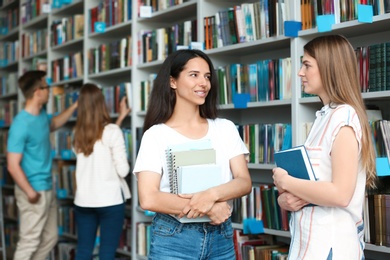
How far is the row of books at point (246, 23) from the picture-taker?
10.9 ft

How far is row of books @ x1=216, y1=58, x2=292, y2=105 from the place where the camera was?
10.9ft

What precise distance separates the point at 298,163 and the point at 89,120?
88.5 inches

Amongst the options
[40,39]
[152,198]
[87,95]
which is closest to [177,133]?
[152,198]

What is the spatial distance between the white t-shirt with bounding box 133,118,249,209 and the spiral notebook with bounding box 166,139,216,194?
38 mm

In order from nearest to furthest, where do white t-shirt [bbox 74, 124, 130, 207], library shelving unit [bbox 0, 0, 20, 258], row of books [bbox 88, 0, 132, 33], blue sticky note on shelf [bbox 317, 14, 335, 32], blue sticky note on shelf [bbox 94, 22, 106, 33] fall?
1. blue sticky note on shelf [bbox 317, 14, 335, 32]
2. white t-shirt [bbox 74, 124, 130, 207]
3. row of books [bbox 88, 0, 132, 33]
4. blue sticky note on shelf [bbox 94, 22, 106, 33]
5. library shelving unit [bbox 0, 0, 20, 258]

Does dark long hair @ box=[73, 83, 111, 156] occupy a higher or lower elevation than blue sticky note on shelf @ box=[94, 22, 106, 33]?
lower

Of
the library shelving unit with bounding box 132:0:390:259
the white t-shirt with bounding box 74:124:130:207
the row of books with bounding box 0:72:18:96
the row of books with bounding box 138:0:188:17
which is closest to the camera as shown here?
the library shelving unit with bounding box 132:0:390:259

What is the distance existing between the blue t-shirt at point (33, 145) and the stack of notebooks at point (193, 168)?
233cm

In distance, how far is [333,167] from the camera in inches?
73.1

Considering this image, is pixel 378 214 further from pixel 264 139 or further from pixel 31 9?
pixel 31 9

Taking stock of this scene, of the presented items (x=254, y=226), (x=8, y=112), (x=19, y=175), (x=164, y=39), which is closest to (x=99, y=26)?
(x=164, y=39)

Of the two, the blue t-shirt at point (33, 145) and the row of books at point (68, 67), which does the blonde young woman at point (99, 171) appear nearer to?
the blue t-shirt at point (33, 145)

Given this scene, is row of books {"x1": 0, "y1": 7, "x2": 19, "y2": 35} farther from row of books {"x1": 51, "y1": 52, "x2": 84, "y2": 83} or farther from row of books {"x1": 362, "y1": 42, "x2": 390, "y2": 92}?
row of books {"x1": 362, "y1": 42, "x2": 390, "y2": 92}

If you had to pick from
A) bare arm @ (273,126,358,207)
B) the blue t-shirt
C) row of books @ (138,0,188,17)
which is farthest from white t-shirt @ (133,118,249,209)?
the blue t-shirt
